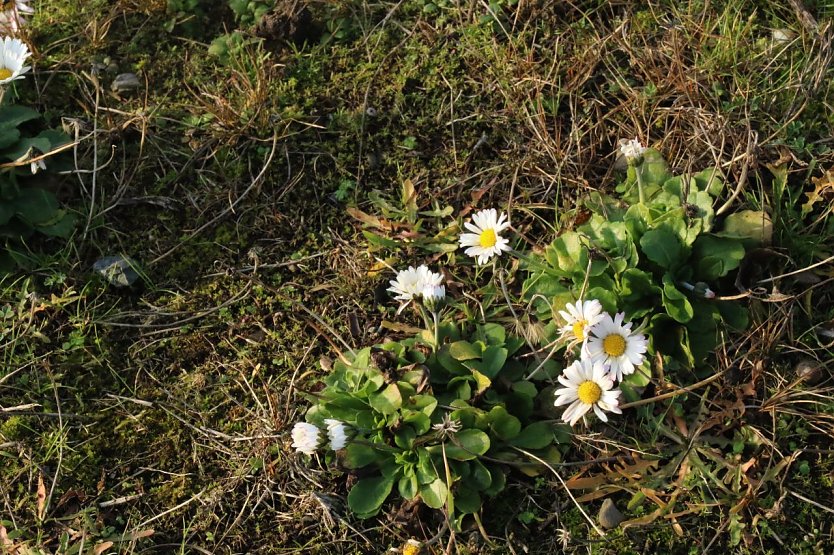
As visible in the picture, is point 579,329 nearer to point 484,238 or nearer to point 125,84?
point 484,238

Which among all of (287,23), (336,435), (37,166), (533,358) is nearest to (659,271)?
(533,358)

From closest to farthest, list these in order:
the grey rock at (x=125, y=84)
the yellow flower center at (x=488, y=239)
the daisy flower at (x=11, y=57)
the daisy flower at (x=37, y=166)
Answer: the yellow flower center at (x=488, y=239) < the daisy flower at (x=37, y=166) < the daisy flower at (x=11, y=57) < the grey rock at (x=125, y=84)

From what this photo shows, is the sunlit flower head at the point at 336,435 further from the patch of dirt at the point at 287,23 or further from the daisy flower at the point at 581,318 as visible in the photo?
the patch of dirt at the point at 287,23

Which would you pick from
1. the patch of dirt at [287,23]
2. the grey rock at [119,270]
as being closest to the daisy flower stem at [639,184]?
the patch of dirt at [287,23]

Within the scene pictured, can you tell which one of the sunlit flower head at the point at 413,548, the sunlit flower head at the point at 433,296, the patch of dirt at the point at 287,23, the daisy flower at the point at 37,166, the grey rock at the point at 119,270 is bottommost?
the sunlit flower head at the point at 413,548

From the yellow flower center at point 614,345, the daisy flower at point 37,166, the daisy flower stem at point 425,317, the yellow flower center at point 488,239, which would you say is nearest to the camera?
the yellow flower center at point 614,345

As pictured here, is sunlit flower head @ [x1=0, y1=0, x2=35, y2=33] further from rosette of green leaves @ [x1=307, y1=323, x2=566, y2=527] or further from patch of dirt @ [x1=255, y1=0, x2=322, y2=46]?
rosette of green leaves @ [x1=307, y1=323, x2=566, y2=527]
